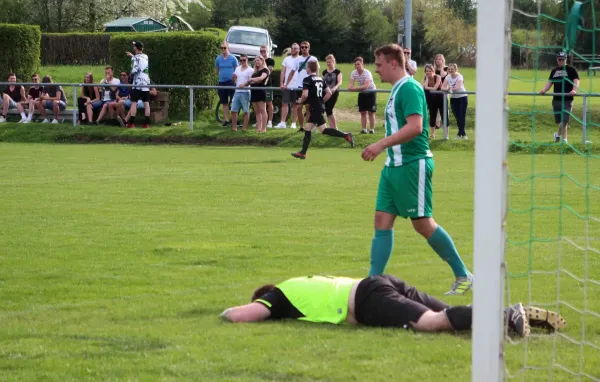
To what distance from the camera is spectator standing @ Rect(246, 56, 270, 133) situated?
23.8 metres

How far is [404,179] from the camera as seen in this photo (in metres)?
7.53

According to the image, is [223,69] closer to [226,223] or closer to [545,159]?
[545,159]

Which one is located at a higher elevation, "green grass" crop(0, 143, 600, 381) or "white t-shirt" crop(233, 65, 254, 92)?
"white t-shirt" crop(233, 65, 254, 92)

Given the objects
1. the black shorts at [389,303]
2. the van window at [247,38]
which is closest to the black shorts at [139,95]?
the van window at [247,38]

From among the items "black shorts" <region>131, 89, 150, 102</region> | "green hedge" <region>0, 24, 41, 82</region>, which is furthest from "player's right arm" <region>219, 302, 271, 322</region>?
"green hedge" <region>0, 24, 41, 82</region>

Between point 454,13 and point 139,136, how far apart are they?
46702 mm

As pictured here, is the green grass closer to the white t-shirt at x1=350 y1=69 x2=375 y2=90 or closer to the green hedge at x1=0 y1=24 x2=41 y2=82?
the white t-shirt at x1=350 y1=69 x2=375 y2=90

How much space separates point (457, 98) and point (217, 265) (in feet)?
50.4

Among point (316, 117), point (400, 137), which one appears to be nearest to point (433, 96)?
point (316, 117)

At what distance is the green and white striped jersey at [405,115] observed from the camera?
7.52m

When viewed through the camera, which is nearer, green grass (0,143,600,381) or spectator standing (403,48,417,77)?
green grass (0,143,600,381)

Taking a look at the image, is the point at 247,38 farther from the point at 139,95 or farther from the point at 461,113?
the point at 461,113

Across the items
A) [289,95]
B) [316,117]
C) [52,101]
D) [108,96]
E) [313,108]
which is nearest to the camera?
[316,117]

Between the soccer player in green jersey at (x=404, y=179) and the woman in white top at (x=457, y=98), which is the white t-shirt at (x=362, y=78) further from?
the soccer player in green jersey at (x=404, y=179)
